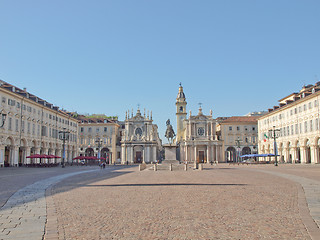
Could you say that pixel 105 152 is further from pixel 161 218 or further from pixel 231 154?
pixel 161 218

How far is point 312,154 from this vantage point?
55.9 m

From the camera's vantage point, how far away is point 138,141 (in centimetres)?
9675

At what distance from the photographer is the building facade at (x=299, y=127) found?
54834mm

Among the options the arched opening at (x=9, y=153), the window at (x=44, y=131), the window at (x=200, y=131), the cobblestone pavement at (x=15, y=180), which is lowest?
the cobblestone pavement at (x=15, y=180)

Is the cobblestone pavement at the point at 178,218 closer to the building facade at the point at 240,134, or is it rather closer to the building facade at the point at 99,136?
the building facade at the point at 99,136

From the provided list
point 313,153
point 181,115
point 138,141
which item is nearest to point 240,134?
point 181,115

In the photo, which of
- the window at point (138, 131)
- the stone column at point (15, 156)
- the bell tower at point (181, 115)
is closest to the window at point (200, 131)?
the bell tower at point (181, 115)

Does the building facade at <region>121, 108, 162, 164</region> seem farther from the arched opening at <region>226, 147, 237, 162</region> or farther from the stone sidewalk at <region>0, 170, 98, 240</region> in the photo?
the stone sidewalk at <region>0, 170, 98, 240</region>

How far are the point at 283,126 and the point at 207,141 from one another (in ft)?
104

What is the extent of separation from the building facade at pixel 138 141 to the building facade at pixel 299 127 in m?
35.3

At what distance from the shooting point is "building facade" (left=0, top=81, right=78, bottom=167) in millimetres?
51031

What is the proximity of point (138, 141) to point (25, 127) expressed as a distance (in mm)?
43844

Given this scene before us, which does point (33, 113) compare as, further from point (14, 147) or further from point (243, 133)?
point (243, 133)

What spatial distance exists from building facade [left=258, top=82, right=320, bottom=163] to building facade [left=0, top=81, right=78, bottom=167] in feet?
141
